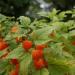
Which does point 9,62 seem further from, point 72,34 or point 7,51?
point 72,34

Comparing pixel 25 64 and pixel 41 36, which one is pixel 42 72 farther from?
pixel 41 36

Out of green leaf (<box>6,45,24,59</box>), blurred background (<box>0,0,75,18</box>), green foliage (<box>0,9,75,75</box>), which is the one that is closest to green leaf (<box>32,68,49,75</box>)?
green foliage (<box>0,9,75,75</box>)

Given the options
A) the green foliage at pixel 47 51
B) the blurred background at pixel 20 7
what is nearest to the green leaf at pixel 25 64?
the green foliage at pixel 47 51

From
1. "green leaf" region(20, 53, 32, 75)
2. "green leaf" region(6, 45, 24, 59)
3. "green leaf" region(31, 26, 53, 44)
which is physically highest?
"green leaf" region(31, 26, 53, 44)

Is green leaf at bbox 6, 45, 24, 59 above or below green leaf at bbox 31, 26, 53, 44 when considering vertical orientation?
below

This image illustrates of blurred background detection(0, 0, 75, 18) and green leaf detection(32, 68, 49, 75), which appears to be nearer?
green leaf detection(32, 68, 49, 75)

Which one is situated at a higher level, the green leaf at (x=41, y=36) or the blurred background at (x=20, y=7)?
the green leaf at (x=41, y=36)

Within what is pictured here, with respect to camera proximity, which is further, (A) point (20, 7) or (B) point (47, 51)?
(A) point (20, 7)

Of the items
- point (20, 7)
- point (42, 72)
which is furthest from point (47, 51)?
point (20, 7)

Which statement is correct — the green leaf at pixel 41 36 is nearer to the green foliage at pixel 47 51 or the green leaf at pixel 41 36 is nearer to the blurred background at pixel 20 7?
the green foliage at pixel 47 51

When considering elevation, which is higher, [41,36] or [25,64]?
[41,36]

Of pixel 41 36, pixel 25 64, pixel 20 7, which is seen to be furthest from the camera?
pixel 20 7

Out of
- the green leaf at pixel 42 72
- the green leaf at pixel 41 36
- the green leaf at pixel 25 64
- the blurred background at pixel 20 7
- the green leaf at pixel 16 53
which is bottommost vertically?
the blurred background at pixel 20 7

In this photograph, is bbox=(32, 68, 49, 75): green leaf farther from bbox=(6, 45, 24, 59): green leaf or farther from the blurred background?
the blurred background
